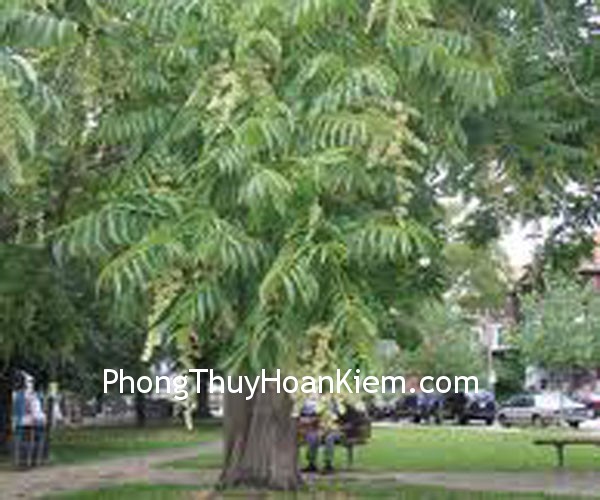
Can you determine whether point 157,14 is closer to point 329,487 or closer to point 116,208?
point 116,208

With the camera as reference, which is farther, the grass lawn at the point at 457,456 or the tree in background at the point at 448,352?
the tree in background at the point at 448,352

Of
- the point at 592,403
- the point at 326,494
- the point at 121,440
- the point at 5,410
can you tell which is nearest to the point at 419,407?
the point at 592,403

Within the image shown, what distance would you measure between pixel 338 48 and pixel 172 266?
1.57 meters

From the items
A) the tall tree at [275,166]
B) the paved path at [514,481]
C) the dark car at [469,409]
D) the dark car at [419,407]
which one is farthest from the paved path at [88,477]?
the dark car at [419,407]

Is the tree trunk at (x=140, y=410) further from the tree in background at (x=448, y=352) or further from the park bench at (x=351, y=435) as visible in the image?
the park bench at (x=351, y=435)

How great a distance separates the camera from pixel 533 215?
15.9 m

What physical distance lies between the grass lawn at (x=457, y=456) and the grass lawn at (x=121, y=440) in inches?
106

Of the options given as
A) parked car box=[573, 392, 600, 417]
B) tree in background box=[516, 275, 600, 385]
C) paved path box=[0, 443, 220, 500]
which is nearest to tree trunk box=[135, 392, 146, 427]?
parked car box=[573, 392, 600, 417]

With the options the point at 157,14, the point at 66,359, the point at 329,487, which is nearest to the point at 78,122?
the point at 157,14

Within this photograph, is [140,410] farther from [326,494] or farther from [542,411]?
[326,494]

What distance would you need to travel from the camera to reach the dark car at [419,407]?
5269 cm

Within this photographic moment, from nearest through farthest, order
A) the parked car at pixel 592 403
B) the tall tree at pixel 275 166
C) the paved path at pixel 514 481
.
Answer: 1. the tall tree at pixel 275 166
2. the paved path at pixel 514 481
3. the parked car at pixel 592 403

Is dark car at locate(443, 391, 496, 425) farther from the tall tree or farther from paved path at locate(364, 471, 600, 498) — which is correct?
the tall tree

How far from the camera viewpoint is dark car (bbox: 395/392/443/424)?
5269cm
